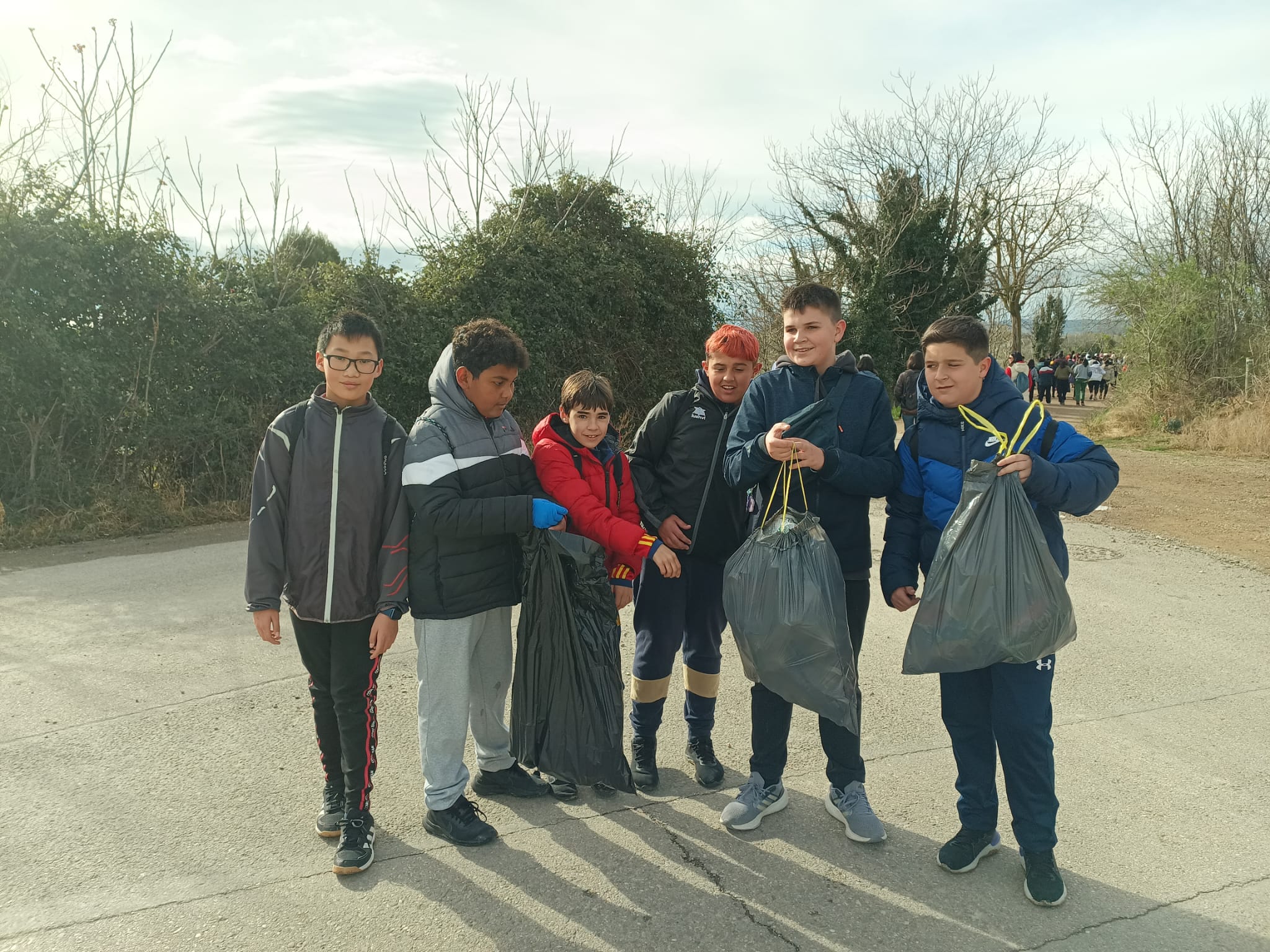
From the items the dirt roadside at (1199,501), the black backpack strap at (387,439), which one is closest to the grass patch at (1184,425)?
the dirt roadside at (1199,501)

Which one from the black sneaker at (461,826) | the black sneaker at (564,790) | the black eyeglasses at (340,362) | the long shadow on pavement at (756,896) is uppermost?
the black eyeglasses at (340,362)

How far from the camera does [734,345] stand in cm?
340

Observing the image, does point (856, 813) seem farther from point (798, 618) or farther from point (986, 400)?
point (986, 400)

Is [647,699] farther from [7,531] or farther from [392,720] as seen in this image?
[7,531]

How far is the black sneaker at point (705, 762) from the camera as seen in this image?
3.55m

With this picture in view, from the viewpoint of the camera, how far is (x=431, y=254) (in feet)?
40.5

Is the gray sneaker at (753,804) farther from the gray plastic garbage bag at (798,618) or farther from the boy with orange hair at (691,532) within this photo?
the gray plastic garbage bag at (798,618)

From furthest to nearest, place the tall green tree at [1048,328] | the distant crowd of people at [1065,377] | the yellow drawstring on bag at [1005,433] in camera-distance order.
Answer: the tall green tree at [1048,328]
the distant crowd of people at [1065,377]
the yellow drawstring on bag at [1005,433]

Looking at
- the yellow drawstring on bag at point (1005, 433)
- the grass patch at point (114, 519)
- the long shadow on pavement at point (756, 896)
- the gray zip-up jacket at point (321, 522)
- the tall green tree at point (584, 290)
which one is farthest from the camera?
the tall green tree at point (584, 290)

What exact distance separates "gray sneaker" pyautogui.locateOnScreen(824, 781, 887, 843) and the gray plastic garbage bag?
1.18 feet

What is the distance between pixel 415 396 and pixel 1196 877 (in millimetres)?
9909

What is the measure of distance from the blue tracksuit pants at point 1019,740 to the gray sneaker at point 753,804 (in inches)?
27.3

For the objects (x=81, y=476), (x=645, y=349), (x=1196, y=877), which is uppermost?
(x=645, y=349)

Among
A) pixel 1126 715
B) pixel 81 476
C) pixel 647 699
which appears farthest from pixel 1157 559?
pixel 81 476
